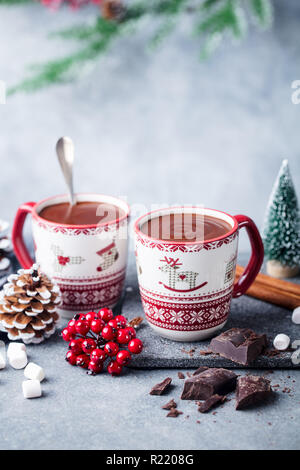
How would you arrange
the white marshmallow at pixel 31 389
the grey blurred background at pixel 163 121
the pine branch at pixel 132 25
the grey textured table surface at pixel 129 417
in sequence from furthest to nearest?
the grey blurred background at pixel 163 121
the pine branch at pixel 132 25
the white marshmallow at pixel 31 389
the grey textured table surface at pixel 129 417

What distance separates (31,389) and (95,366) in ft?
0.40

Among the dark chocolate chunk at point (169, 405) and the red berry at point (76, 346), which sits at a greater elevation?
the red berry at point (76, 346)

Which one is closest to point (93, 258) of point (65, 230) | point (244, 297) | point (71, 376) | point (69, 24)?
point (65, 230)

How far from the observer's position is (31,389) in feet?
Answer: 3.51

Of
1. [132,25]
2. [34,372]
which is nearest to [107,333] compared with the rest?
[34,372]

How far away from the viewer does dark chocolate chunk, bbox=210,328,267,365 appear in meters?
1.12

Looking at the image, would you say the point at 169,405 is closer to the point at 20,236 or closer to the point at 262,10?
the point at 20,236

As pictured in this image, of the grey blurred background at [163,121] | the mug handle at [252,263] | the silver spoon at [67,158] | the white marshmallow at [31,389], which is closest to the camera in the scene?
the white marshmallow at [31,389]

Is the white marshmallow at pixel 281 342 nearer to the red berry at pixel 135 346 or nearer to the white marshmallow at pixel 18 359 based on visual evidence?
the red berry at pixel 135 346

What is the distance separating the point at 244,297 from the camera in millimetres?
1399

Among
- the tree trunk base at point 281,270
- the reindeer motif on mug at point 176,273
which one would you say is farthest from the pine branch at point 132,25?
the reindeer motif on mug at point 176,273

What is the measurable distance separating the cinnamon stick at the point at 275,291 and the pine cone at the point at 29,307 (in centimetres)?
43

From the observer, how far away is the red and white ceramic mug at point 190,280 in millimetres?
1144

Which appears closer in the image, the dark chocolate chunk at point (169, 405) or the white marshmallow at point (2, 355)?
the dark chocolate chunk at point (169, 405)
